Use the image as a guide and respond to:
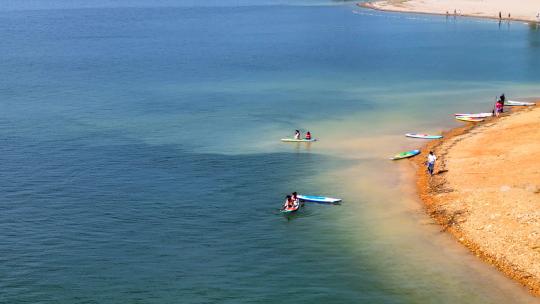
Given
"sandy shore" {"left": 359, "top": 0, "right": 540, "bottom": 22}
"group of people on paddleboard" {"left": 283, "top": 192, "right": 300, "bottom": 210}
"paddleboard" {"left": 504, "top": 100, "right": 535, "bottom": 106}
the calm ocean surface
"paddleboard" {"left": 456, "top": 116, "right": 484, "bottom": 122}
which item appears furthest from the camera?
"sandy shore" {"left": 359, "top": 0, "right": 540, "bottom": 22}

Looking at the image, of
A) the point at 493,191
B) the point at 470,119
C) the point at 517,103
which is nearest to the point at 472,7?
the point at 517,103

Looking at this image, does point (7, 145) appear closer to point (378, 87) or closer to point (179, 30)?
point (378, 87)

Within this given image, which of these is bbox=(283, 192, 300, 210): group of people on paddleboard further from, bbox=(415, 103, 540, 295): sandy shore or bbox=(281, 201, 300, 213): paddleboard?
bbox=(415, 103, 540, 295): sandy shore

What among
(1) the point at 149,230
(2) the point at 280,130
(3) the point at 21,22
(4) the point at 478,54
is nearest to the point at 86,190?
(1) the point at 149,230

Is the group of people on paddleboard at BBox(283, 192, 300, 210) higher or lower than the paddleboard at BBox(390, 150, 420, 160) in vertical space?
lower

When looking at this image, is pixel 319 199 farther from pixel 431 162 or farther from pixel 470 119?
pixel 470 119

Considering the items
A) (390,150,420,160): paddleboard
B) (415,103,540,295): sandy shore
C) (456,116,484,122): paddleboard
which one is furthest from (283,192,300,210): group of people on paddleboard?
(456,116,484,122): paddleboard

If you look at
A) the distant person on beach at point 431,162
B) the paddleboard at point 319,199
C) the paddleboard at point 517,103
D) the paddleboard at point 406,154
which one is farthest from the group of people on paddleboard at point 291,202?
the paddleboard at point 517,103
